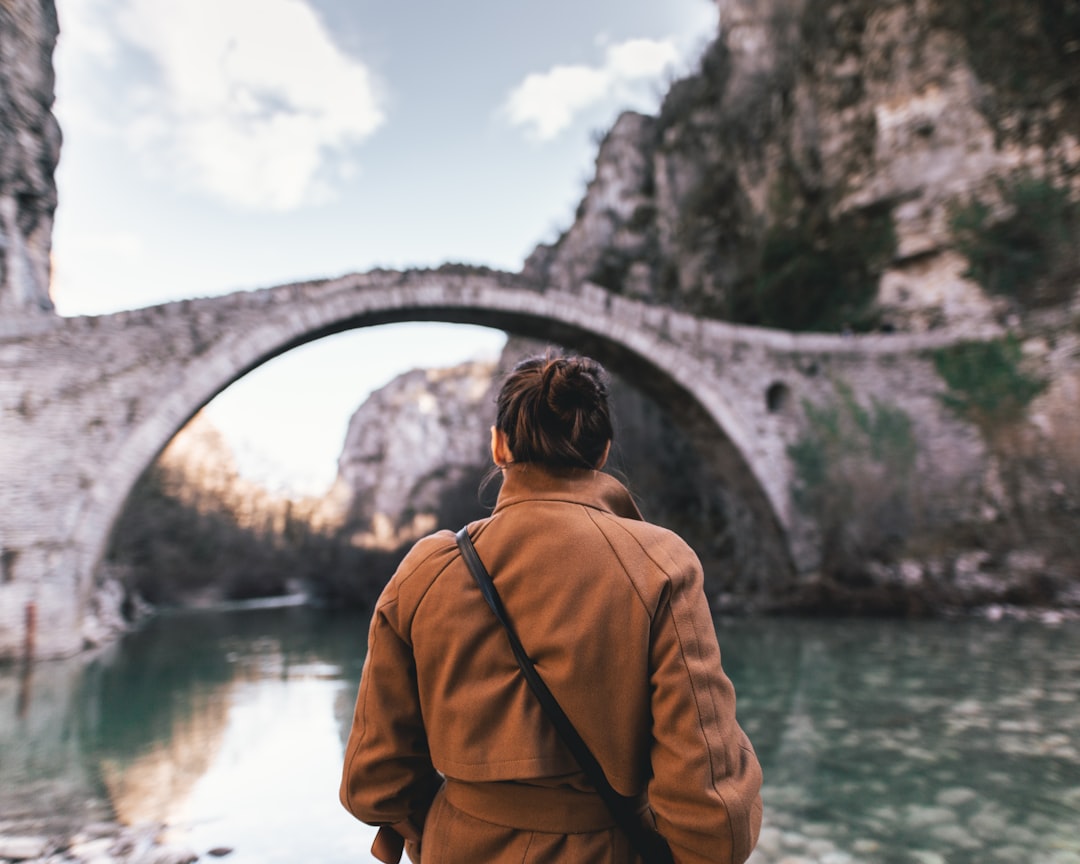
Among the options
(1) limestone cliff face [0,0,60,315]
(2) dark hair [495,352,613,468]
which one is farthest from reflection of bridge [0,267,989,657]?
(2) dark hair [495,352,613,468]

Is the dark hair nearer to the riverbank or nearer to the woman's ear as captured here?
the woman's ear

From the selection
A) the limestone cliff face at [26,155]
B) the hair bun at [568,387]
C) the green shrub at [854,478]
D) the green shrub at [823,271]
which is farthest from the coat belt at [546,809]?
the green shrub at [823,271]

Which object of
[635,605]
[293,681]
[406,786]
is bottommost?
[293,681]

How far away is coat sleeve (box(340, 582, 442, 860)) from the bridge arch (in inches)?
331

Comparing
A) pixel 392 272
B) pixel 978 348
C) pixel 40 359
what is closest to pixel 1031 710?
pixel 978 348

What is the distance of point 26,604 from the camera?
720 cm

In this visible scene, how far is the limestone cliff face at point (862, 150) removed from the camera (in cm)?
1142

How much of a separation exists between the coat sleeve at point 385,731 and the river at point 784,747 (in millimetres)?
1968

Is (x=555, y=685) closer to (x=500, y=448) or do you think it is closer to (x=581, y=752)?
(x=581, y=752)

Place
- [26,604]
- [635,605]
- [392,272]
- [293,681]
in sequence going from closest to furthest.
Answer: [635,605], [293,681], [26,604], [392,272]

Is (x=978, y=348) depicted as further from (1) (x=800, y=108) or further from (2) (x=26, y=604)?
(2) (x=26, y=604)

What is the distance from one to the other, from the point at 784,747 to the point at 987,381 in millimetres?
9480

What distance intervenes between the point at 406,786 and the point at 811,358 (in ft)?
40.5

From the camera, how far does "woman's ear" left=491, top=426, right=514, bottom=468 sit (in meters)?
1.15
